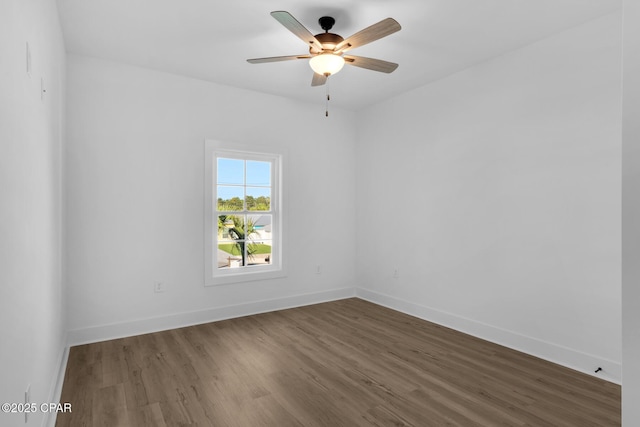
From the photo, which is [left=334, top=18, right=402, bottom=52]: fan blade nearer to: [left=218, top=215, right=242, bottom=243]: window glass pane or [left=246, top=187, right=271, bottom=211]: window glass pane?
[left=246, top=187, right=271, bottom=211]: window glass pane

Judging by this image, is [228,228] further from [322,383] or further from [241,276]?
[322,383]

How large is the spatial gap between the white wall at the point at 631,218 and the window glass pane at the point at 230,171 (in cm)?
388

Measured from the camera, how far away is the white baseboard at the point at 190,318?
338 cm

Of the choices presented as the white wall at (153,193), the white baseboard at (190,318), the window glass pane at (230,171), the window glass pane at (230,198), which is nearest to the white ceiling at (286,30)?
the white wall at (153,193)

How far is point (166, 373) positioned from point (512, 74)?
4.01 m

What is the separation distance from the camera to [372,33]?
8.02 ft

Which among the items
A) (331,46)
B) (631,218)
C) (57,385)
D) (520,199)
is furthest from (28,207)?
(520,199)

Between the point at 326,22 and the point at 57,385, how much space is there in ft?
10.9

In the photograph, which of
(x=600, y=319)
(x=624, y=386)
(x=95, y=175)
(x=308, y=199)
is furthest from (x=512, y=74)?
(x=95, y=175)

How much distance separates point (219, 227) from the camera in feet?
14.0

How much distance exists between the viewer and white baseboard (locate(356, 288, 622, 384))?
2705mm

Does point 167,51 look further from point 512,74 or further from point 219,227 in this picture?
point 512,74

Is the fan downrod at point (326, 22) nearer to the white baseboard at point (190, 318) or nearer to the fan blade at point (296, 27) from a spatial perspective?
the fan blade at point (296, 27)

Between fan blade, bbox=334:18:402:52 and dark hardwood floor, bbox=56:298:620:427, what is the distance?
2501 mm
